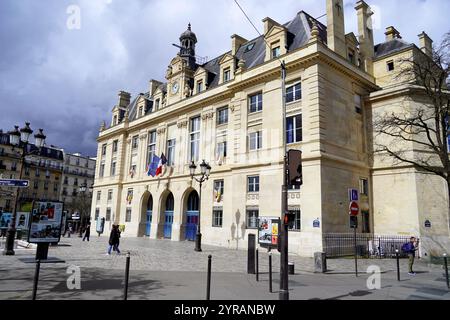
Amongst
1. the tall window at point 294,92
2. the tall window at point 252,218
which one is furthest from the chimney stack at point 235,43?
the tall window at point 252,218

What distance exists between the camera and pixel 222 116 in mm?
31438

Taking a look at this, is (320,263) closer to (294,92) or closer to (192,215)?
(294,92)

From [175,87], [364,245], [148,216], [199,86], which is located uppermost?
[175,87]

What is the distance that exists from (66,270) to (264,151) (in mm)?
16578

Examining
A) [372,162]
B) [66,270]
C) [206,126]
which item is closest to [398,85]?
Result: [372,162]

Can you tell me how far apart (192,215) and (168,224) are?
4.24 meters

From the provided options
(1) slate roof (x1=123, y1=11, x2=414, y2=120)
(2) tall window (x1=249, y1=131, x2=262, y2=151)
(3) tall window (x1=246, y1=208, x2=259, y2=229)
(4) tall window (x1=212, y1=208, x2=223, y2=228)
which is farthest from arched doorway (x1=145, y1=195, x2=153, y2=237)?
(2) tall window (x1=249, y1=131, x2=262, y2=151)

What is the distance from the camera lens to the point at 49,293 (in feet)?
28.3

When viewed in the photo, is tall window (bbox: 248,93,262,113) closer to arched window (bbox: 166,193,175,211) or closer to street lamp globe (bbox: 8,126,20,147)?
arched window (bbox: 166,193,175,211)

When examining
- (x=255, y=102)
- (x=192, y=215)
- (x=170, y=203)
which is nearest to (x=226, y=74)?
(x=255, y=102)

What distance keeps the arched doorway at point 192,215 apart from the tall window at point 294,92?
13.5m
